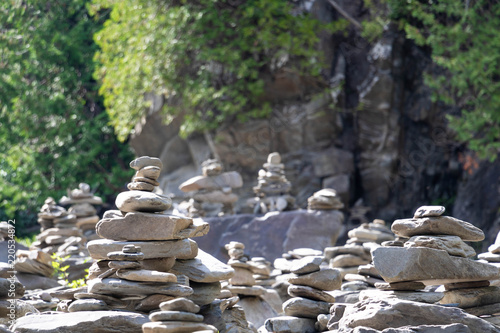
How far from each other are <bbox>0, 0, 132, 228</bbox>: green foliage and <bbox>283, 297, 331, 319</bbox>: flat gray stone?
50.1 feet

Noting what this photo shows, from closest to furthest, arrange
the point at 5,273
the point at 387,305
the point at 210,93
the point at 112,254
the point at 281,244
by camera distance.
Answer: the point at 387,305, the point at 112,254, the point at 5,273, the point at 281,244, the point at 210,93

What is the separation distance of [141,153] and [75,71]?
467 centimetres

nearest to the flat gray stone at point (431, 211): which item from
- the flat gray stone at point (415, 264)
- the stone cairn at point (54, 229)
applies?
the flat gray stone at point (415, 264)

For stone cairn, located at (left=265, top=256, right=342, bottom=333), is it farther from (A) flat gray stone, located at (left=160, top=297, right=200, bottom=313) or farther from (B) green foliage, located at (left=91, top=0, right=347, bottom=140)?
(B) green foliage, located at (left=91, top=0, right=347, bottom=140)

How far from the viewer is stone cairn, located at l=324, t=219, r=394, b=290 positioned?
7828 millimetres

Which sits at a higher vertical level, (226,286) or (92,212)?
(92,212)

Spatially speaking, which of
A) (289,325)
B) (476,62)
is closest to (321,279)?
(289,325)

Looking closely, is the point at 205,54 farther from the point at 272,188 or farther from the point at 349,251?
the point at 349,251

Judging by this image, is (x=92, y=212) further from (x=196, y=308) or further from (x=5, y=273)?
(x=196, y=308)

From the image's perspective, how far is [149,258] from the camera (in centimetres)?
591

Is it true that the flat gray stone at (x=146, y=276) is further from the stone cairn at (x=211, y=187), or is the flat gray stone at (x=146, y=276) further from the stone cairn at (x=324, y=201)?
the stone cairn at (x=211, y=187)

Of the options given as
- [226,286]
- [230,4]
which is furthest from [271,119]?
[226,286]

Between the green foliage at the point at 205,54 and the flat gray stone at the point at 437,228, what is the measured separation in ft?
36.4

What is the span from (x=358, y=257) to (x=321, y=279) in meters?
2.81
